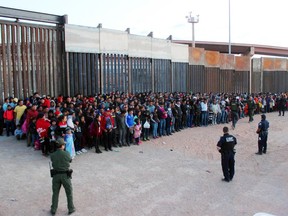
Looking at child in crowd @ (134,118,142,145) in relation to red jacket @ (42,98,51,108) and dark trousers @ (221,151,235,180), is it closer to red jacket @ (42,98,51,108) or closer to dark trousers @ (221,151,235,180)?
red jacket @ (42,98,51,108)

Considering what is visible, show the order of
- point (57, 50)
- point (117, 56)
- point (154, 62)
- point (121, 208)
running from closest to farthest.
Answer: point (121, 208) → point (57, 50) → point (117, 56) → point (154, 62)

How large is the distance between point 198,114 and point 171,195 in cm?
1049

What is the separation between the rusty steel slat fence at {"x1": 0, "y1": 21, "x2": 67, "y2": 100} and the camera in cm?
1420

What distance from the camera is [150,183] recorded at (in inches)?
351

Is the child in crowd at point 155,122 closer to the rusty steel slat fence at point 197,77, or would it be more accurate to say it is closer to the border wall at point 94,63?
the border wall at point 94,63

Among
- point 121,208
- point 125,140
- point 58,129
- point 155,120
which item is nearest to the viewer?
point 121,208

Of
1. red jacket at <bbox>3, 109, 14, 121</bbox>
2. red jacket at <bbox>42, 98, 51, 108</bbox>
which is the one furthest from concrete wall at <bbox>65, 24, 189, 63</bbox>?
red jacket at <bbox>3, 109, 14, 121</bbox>

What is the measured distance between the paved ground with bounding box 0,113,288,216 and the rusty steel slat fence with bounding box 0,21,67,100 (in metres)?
3.19

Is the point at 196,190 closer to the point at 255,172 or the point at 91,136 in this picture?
the point at 255,172

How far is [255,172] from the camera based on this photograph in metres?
10.5

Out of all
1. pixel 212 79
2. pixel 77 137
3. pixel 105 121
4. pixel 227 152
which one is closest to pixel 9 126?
pixel 77 137

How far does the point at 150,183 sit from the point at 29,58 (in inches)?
363

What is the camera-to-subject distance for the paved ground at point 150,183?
7.29 meters

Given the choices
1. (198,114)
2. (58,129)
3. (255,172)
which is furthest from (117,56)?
(255,172)
